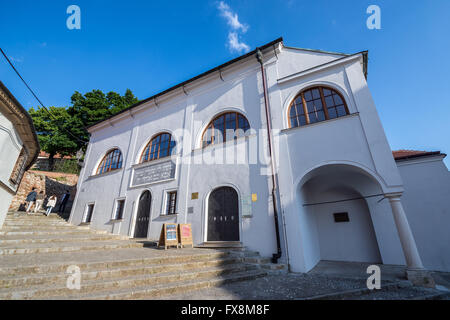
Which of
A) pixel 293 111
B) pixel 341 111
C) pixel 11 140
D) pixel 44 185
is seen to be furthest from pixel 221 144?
pixel 44 185

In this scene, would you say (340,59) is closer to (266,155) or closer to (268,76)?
(268,76)

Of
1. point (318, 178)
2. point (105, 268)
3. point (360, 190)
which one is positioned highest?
point (318, 178)

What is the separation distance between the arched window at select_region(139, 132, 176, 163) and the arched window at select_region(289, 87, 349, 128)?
6.36 m

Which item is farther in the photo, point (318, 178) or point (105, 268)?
point (318, 178)

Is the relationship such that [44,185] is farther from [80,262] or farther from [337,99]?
[337,99]

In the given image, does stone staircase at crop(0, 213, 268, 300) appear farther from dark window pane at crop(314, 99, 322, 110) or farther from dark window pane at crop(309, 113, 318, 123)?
dark window pane at crop(314, 99, 322, 110)

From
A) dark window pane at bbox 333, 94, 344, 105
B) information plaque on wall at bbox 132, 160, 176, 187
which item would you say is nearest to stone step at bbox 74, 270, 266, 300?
information plaque on wall at bbox 132, 160, 176, 187

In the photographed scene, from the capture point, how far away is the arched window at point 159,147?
35.2ft

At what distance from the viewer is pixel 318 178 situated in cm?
802

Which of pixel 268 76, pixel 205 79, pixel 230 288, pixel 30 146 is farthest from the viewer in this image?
pixel 205 79

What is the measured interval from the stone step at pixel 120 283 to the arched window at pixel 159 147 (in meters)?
7.01

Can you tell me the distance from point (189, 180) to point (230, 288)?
5.46m
